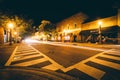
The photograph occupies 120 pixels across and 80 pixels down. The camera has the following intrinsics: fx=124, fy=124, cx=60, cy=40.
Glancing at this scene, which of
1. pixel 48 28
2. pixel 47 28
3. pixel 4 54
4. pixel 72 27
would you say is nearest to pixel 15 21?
pixel 72 27

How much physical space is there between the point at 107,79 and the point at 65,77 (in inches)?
62.4

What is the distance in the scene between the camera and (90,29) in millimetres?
→ 30281

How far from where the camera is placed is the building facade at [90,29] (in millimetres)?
23663

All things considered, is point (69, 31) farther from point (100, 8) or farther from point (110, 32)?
point (110, 32)

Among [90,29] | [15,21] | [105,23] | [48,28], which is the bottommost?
[90,29]

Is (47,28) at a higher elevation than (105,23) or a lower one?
higher

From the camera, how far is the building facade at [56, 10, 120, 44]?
77.6 ft

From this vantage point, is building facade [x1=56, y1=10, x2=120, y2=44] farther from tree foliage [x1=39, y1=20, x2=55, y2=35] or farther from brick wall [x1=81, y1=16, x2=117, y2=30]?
tree foliage [x1=39, y1=20, x2=55, y2=35]

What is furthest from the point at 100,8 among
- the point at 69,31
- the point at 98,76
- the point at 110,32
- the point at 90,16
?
the point at 98,76

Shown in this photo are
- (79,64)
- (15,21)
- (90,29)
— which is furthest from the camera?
(15,21)

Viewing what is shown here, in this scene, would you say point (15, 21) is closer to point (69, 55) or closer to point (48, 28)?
point (48, 28)

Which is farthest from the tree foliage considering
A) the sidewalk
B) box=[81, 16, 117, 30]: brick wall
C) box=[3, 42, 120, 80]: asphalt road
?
box=[3, 42, 120, 80]: asphalt road

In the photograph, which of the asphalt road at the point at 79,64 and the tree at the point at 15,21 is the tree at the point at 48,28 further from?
the asphalt road at the point at 79,64

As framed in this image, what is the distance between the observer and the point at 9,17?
31953 mm
